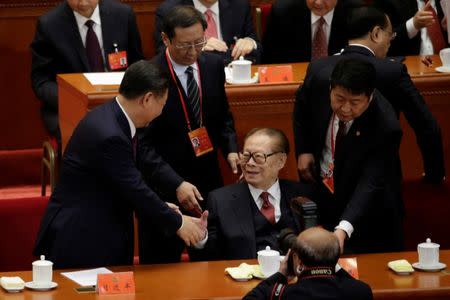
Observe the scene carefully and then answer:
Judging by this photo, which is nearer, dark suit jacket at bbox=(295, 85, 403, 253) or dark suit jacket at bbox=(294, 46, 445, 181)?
dark suit jacket at bbox=(295, 85, 403, 253)

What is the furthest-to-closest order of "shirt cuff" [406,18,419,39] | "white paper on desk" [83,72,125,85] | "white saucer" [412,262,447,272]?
"shirt cuff" [406,18,419,39], "white paper on desk" [83,72,125,85], "white saucer" [412,262,447,272]

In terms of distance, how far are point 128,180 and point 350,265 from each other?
Result: 89cm

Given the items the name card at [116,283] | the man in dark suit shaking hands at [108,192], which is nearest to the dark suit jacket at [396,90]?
the man in dark suit shaking hands at [108,192]

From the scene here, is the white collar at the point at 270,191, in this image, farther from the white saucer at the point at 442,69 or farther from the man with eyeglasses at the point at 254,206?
the white saucer at the point at 442,69

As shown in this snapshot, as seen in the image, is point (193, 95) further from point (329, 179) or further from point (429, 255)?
point (429, 255)

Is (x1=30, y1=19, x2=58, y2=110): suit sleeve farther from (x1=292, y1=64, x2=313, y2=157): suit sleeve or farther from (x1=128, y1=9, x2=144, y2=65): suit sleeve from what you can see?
(x1=292, y1=64, x2=313, y2=157): suit sleeve

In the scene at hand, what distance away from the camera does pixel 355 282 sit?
3.76 metres

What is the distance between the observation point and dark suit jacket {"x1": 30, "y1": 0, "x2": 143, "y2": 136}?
6070 mm

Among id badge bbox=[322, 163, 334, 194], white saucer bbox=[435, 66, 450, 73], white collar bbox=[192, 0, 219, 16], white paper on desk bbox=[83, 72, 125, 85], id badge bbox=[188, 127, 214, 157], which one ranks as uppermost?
white collar bbox=[192, 0, 219, 16]

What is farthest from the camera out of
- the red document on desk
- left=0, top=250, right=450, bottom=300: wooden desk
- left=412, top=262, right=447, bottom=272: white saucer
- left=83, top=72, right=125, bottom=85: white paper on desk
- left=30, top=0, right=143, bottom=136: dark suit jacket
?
left=30, top=0, right=143, bottom=136: dark suit jacket

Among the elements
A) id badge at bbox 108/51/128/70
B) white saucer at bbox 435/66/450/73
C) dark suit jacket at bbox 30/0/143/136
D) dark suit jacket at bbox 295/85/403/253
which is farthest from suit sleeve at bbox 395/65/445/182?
dark suit jacket at bbox 30/0/143/136

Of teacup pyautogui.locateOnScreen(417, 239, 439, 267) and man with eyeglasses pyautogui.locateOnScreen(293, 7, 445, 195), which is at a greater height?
man with eyeglasses pyautogui.locateOnScreen(293, 7, 445, 195)

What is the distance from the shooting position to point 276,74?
5664 mm

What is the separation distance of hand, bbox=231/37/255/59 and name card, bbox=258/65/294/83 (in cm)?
37
